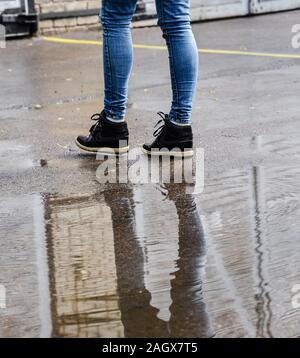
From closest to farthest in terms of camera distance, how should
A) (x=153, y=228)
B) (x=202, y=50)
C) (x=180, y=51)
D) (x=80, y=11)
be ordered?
(x=153, y=228) → (x=180, y=51) → (x=202, y=50) → (x=80, y=11)

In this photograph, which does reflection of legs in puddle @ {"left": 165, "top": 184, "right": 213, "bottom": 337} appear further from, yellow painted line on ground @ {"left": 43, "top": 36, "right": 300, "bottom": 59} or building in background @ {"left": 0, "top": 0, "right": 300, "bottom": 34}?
building in background @ {"left": 0, "top": 0, "right": 300, "bottom": 34}

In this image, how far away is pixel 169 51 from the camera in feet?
17.1

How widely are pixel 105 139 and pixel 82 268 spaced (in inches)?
67.8

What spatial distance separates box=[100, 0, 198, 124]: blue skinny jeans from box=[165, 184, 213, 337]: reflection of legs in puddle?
0.84m

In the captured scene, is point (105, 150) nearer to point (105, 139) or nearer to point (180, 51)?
point (105, 139)

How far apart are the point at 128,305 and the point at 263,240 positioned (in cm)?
79

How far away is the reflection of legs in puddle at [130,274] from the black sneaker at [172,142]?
61 cm

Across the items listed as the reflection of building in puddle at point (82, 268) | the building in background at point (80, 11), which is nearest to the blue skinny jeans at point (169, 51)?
the reflection of building in puddle at point (82, 268)

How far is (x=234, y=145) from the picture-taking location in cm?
548

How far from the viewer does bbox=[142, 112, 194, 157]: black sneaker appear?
5.23 m

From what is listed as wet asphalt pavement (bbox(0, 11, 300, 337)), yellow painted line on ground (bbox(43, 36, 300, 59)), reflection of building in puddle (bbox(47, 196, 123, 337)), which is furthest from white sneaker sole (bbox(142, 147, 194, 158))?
yellow painted line on ground (bbox(43, 36, 300, 59))

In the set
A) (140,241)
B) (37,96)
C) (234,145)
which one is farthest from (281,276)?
(37,96)

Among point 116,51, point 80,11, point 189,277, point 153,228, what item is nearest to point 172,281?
point 189,277
